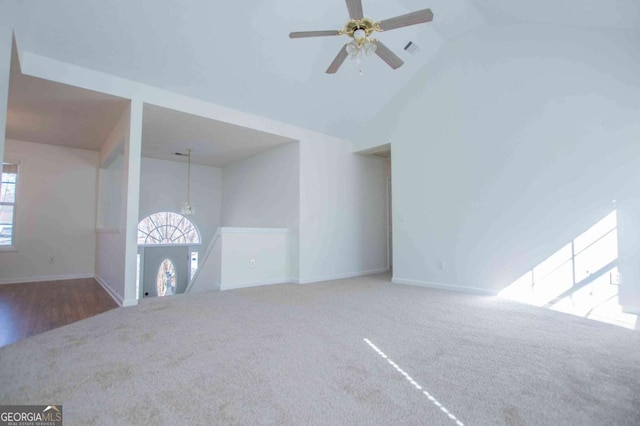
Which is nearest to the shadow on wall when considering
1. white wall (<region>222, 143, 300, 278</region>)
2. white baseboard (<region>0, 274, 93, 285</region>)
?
white wall (<region>222, 143, 300, 278</region>)

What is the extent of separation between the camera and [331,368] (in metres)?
2.01

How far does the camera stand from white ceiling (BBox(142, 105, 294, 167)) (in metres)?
4.57

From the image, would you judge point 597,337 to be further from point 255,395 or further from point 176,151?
point 176,151

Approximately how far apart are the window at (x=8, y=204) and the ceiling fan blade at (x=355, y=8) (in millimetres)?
6485

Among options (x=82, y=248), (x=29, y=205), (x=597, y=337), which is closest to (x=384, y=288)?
(x=597, y=337)

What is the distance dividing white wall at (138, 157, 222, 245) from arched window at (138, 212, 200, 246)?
0.20 metres

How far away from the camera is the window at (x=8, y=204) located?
5.41 meters

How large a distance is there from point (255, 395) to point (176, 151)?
593cm

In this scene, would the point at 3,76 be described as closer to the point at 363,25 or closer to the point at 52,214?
the point at 363,25

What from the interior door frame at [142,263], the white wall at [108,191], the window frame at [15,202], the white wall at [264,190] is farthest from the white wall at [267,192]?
the window frame at [15,202]

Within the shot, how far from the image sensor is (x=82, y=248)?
6.02 meters

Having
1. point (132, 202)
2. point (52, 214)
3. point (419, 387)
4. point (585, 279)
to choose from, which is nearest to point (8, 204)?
point (52, 214)

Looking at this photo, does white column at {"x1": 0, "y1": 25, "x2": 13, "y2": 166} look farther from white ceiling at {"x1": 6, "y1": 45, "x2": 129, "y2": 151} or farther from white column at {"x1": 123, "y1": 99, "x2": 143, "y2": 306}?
white column at {"x1": 123, "y1": 99, "x2": 143, "y2": 306}

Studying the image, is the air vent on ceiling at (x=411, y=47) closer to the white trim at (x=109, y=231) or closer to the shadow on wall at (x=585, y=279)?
the shadow on wall at (x=585, y=279)
